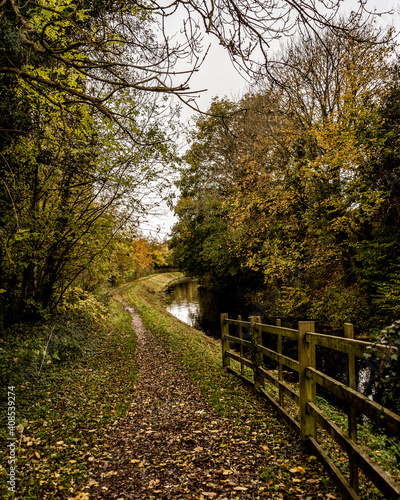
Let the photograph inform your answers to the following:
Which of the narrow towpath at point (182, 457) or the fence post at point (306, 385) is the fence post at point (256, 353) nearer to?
the narrow towpath at point (182, 457)

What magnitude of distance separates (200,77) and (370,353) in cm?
294

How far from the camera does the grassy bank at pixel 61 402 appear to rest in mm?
3423

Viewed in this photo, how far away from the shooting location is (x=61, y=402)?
5.38 metres

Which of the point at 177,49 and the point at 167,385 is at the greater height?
the point at 177,49

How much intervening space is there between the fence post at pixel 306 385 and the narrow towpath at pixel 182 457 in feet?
0.95

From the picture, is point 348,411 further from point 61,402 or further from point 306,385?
point 61,402

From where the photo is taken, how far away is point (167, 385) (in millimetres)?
6441

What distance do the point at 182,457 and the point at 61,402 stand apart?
2.85m

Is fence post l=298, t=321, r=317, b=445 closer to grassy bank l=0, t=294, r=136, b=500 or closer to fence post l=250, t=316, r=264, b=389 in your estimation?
fence post l=250, t=316, r=264, b=389

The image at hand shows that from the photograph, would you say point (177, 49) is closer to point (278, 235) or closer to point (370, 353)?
point (370, 353)

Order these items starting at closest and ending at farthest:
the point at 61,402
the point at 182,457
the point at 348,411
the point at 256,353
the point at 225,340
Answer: the point at 348,411 < the point at 182,457 < the point at 256,353 < the point at 61,402 < the point at 225,340

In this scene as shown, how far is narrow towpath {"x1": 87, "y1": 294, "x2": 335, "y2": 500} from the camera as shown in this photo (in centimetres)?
309

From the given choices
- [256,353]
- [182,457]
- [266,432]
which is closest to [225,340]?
A: [256,353]

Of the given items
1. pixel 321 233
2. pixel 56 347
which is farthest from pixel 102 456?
pixel 321 233
